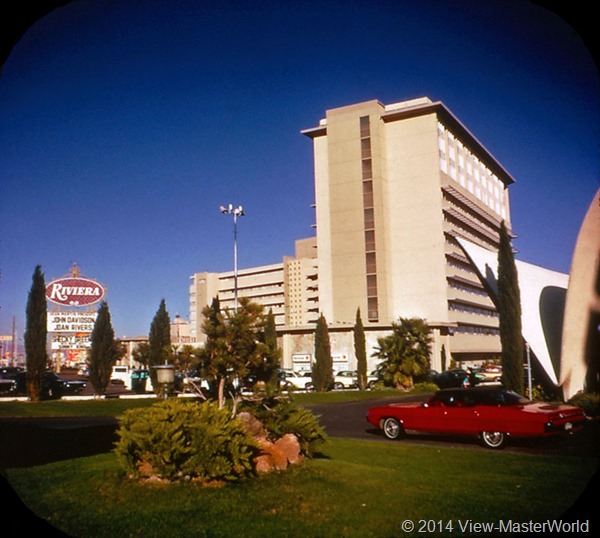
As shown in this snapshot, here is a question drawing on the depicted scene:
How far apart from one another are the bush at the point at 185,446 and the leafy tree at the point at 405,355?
2727 centimetres

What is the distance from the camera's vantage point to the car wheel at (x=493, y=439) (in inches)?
492

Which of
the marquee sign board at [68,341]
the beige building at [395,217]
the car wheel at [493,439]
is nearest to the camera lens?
the car wheel at [493,439]

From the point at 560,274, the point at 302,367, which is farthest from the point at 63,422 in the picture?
the point at 302,367

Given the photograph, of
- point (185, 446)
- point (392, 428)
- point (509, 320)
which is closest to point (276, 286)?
point (509, 320)

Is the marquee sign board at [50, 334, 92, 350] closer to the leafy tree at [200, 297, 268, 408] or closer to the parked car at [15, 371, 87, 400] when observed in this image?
the parked car at [15, 371, 87, 400]

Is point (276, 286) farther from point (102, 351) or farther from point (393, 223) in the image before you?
point (102, 351)

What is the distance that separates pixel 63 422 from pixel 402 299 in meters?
43.4

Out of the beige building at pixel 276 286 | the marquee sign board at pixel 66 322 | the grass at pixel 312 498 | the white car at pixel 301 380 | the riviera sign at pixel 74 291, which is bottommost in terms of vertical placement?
the white car at pixel 301 380

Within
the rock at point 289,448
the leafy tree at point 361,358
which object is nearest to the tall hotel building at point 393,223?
the leafy tree at point 361,358

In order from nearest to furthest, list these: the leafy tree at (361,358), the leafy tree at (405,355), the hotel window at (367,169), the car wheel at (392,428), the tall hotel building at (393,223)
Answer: the car wheel at (392,428) → the leafy tree at (405,355) → the leafy tree at (361,358) → the tall hotel building at (393,223) → the hotel window at (367,169)

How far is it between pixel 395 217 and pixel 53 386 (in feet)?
131

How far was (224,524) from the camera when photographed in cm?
659

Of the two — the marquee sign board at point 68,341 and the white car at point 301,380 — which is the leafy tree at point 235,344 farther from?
the white car at point 301,380

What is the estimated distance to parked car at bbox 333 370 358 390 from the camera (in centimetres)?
4150
